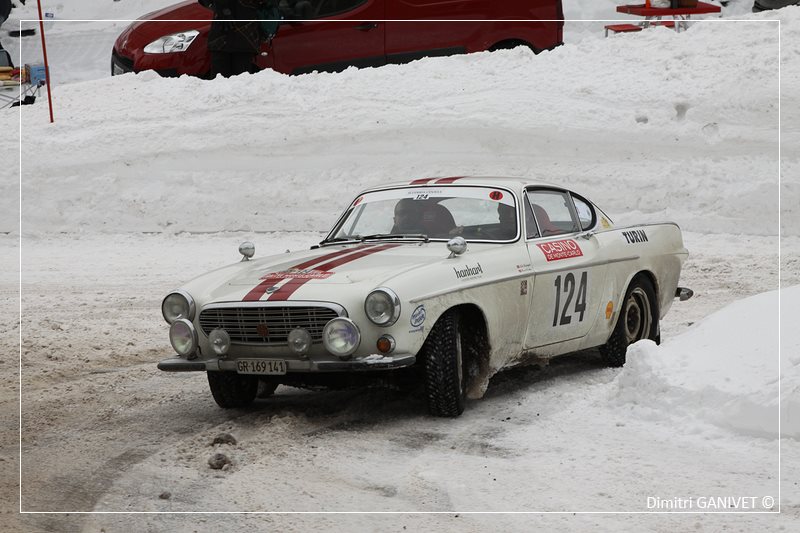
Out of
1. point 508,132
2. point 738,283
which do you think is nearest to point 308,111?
point 508,132

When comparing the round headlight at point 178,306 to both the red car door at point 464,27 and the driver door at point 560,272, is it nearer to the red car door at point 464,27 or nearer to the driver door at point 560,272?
the driver door at point 560,272

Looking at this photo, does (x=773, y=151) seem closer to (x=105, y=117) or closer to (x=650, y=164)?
(x=650, y=164)

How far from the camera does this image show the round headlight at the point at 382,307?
21.0ft

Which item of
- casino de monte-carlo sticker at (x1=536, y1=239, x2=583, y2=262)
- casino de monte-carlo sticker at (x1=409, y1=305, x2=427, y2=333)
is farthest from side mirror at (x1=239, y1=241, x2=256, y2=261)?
casino de monte-carlo sticker at (x1=536, y1=239, x2=583, y2=262)

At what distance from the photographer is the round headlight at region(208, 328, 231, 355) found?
671 centimetres

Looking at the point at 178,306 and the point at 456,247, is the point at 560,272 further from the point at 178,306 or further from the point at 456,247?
the point at 178,306

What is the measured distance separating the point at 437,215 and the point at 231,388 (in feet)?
5.69

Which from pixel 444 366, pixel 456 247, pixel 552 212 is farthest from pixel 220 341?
pixel 552 212

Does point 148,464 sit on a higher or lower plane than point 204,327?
lower

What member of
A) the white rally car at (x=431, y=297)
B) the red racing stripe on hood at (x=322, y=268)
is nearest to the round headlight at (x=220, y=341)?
the white rally car at (x=431, y=297)

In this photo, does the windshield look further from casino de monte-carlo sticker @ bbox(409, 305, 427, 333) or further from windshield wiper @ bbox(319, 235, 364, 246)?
casino de monte-carlo sticker @ bbox(409, 305, 427, 333)

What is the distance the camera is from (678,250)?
30.0 ft

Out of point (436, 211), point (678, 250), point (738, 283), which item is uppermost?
point (436, 211)

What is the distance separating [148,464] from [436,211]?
2673mm
